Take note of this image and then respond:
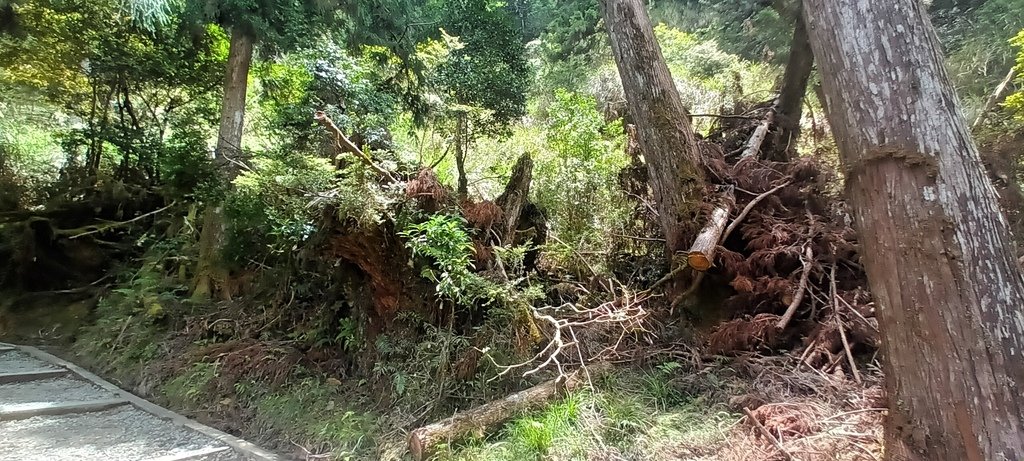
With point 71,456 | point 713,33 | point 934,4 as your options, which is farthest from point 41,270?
point 934,4

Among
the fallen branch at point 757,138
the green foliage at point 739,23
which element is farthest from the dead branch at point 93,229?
the green foliage at point 739,23

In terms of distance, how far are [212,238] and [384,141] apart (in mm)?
2702

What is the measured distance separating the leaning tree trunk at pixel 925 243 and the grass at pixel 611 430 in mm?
984

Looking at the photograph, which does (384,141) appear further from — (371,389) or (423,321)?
(371,389)

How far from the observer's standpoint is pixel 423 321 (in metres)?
4.25

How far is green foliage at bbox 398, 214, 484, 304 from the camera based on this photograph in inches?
149

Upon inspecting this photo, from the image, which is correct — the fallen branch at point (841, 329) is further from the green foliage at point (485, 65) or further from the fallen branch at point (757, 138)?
the green foliage at point (485, 65)

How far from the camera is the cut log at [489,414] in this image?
306 cm

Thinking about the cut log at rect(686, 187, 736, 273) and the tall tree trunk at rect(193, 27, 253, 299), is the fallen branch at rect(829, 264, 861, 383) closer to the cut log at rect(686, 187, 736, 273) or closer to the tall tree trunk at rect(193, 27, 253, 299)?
the cut log at rect(686, 187, 736, 273)

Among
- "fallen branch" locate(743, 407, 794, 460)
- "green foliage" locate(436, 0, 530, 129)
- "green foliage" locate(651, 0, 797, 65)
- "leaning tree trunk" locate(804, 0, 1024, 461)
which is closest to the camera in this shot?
"leaning tree trunk" locate(804, 0, 1024, 461)

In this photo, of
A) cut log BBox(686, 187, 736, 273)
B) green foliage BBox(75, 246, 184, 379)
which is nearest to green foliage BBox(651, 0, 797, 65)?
cut log BBox(686, 187, 736, 273)

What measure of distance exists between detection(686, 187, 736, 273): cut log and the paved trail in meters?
3.12

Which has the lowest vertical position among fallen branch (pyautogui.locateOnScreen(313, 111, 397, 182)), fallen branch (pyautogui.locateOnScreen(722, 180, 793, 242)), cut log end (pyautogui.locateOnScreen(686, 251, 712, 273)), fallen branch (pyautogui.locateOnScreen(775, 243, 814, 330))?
fallen branch (pyautogui.locateOnScreen(775, 243, 814, 330))

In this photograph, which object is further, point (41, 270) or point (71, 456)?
point (41, 270)
